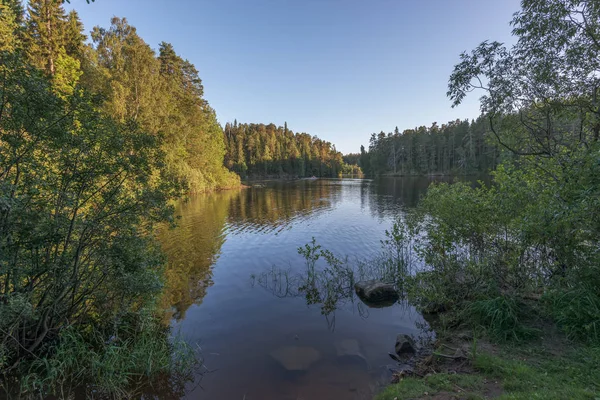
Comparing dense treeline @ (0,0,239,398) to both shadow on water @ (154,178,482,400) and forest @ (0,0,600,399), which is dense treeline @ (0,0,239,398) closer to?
forest @ (0,0,600,399)

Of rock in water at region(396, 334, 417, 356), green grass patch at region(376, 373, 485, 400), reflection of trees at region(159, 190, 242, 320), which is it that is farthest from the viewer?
reflection of trees at region(159, 190, 242, 320)

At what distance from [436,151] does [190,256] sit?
104544mm

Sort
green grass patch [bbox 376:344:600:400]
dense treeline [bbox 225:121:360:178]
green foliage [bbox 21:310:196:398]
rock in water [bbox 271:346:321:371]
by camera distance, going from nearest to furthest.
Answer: green grass patch [bbox 376:344:600:400]
green foliage [bbox 21:310:196:398]
rock in water [bbox 271:346:321:371]
dense treeline [bbox 225:121:360:178]

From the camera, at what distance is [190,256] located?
16594mm

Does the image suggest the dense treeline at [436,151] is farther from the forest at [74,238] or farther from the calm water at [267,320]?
the forest at [74,238]

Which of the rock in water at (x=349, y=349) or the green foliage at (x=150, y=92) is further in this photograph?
the green foliage at (x=150, y=92)

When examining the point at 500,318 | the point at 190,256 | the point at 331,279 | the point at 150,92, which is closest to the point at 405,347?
the point at 500,318

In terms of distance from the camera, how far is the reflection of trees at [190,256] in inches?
451

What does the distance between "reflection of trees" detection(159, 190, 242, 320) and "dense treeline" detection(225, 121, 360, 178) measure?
77.1 meters

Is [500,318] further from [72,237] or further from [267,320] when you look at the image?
[72,237]

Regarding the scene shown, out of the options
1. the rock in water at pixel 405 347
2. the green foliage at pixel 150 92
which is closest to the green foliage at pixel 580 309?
the rock in water at pixel 405 347

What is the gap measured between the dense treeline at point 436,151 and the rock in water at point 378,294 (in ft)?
286

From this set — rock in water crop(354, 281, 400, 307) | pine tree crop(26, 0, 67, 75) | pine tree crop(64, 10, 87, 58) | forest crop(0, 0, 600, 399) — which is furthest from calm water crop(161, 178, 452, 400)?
pine tree crop(64, 10, 87, 58)

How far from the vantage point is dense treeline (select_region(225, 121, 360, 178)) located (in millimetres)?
105181
